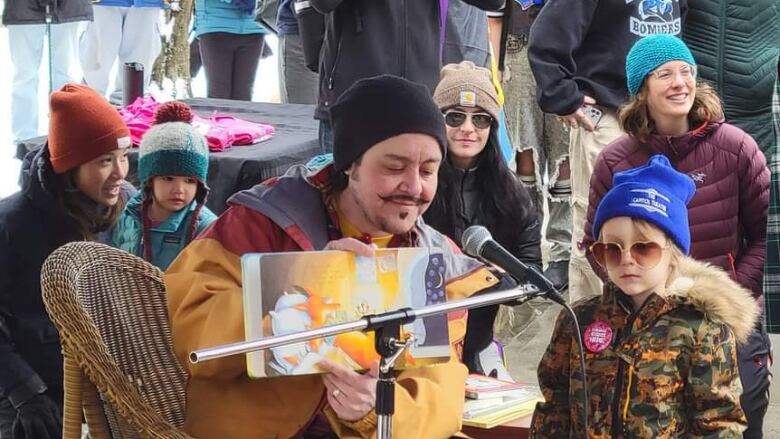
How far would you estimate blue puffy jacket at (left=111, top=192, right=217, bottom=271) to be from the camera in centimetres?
431

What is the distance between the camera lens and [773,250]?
14.0ft

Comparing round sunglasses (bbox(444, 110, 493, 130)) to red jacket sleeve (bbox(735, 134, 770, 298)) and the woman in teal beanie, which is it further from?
red jacket sleeve (bbox(735, 134, 770, 298))

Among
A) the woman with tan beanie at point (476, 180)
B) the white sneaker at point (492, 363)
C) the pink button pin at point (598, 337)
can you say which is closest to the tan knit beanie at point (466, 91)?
the woman with tan beanie at point (476, 180)

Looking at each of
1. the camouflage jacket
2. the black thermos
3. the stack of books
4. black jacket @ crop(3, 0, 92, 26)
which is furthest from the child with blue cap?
black jacket @ crop(3, 0, 92, 26)

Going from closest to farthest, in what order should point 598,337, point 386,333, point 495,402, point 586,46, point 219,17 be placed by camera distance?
point 386,333 < point 598,337 < point 495,402 < point 586,46 < point 219,17

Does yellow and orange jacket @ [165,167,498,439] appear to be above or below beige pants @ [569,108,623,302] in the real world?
above

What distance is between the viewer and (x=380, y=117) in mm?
3084

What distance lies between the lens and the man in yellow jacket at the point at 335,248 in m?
2.88

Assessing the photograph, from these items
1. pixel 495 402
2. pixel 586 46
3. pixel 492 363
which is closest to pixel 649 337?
pixel 495 402

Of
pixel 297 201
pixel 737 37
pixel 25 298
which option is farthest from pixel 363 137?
pixel 737 37

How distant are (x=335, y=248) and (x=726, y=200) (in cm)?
199

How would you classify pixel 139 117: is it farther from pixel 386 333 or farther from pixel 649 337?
pixel 386 333

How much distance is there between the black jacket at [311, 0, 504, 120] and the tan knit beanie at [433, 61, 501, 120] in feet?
0.54

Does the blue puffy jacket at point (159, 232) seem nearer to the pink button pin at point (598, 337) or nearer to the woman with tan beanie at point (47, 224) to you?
the woman with tan beanie at point (47, 224)
